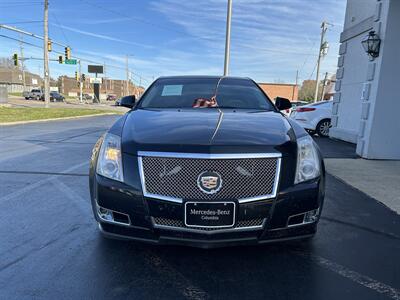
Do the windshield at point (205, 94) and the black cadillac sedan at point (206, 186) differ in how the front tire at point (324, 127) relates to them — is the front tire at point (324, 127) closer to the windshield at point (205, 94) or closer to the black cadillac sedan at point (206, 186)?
the windshield at point (205, 94)

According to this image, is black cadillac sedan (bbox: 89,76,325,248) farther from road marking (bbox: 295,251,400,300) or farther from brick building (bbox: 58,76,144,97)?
brick building (bbox: 58,76,144,97)

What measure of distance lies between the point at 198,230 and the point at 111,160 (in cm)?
86

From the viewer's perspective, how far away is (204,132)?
2.76 meters

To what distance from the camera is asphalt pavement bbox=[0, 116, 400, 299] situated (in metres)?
2.54

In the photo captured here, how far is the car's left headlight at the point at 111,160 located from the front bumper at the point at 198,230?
6 cm

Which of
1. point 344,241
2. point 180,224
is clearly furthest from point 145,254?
point 344,241

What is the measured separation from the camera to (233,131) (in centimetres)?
282

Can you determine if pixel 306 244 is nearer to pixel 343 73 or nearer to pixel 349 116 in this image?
pixel 349 116

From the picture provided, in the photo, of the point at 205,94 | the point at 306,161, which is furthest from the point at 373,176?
the point at 306,161

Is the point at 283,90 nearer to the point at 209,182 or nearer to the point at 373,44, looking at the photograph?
the point at 373,44

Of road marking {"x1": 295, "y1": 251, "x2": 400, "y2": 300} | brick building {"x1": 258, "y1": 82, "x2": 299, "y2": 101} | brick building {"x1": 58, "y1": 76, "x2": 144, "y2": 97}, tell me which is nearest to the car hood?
road marking {"x1": 295, "y1": 251, "x2": 400, "y2": 300}

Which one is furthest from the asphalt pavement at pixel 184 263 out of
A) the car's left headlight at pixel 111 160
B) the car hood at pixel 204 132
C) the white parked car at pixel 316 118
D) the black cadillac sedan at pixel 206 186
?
the white parked car at pixel 316 118

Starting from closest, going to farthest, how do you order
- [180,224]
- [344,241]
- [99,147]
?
[180,224]
[99,147]
[344,241]

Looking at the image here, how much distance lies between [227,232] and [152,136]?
92 centimetres
